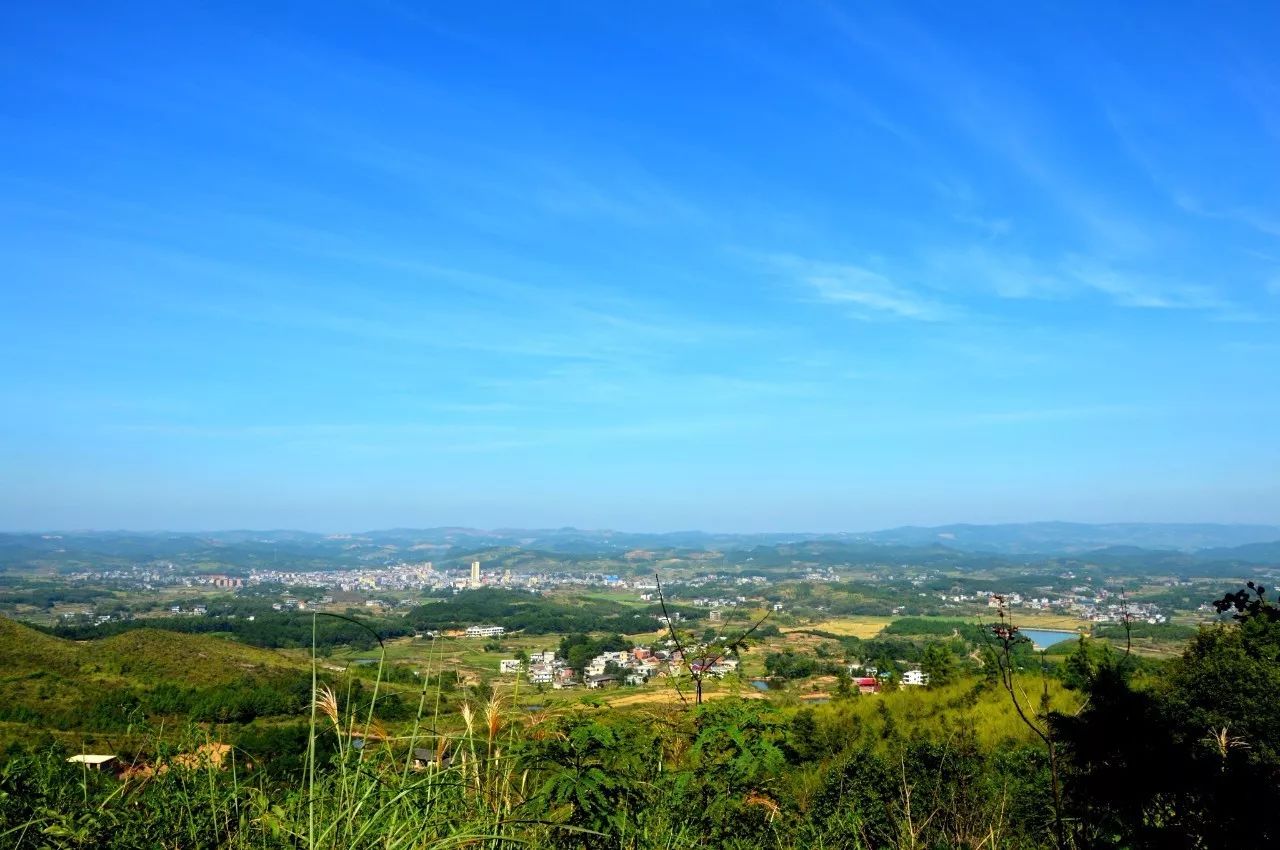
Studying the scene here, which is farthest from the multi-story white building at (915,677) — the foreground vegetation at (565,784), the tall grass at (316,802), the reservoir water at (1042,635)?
the tall grass at (316,802)

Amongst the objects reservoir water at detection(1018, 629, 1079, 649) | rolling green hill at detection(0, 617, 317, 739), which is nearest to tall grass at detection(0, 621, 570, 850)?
reservoir water at detection(1018, 629, 1079, 649)

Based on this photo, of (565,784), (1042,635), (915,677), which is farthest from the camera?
(1042,635)

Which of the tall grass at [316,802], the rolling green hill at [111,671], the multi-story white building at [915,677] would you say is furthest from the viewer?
the multi-story white building at [915,677]

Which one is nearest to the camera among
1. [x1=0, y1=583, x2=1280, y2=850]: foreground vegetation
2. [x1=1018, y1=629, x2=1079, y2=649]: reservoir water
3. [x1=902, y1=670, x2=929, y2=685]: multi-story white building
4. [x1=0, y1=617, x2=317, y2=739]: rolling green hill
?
[x1=0, y1=583, x2=1280, y2=850]: foreground vegetation

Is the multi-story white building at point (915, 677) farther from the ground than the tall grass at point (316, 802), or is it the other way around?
the tall grass at point (316, 802)

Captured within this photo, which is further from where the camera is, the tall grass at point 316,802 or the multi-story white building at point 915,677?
the multi-story white building at point 915,677

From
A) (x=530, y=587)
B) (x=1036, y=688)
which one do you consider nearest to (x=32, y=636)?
(x=1036, y=688)

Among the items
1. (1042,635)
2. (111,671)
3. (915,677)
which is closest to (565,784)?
(915,677)

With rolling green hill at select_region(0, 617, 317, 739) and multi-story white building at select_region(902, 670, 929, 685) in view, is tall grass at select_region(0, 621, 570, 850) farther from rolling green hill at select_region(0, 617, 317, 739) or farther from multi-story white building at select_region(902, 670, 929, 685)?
multi-story white building at select_region(902, 670, 929, 685)

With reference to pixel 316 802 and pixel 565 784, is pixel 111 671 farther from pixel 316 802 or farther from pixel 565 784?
pixel 316 802

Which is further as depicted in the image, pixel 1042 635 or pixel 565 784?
pixel 1042 635

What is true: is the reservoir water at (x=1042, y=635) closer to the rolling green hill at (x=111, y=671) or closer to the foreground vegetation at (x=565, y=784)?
the foreground vegetation at (x=565, y=784)
